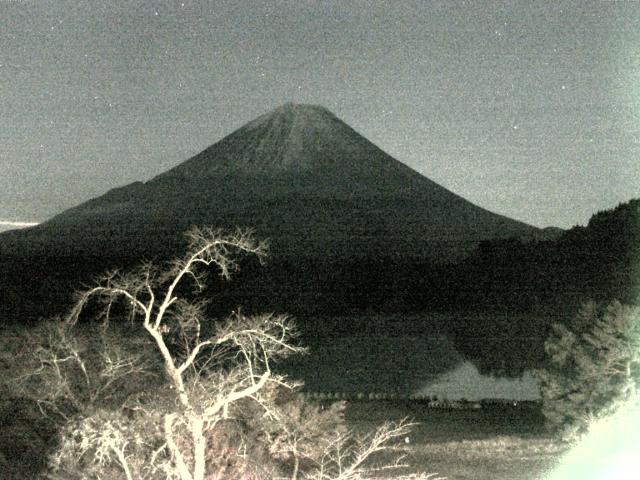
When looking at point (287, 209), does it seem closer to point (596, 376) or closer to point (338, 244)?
point (338, 244)

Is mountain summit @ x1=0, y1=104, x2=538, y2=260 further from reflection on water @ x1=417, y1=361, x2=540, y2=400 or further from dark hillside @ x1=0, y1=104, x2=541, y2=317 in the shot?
reflection on water @ x1=417, y1=361, x2=540, y2=400

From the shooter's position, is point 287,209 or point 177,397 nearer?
point 177,397

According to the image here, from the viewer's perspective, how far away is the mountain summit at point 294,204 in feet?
388

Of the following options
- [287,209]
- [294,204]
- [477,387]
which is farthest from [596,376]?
[294,204]

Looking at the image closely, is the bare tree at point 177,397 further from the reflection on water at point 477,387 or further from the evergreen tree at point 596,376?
the reflection on water at point 477,387

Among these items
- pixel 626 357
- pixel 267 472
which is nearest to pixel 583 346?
pixel 626 357

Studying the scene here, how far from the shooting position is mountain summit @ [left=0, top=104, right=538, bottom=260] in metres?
118

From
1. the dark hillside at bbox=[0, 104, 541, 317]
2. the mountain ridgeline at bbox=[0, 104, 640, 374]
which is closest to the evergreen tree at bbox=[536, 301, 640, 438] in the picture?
the mountain ridgeline at bbox=[0, 104, 640, 374]

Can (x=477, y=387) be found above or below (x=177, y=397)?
below

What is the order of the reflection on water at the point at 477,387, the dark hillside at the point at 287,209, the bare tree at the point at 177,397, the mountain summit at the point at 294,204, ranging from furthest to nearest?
the mountain summit at the point at 294,204 → the dark hillside at the point at 287,209 → the reflection on water at the point at 477,387 → the bare tree at the point at 177,397

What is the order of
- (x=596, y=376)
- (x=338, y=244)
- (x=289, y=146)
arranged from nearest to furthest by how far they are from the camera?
1. (x=596, y=376)
2. (x=338, y=244)
3. (x=289, y=146)

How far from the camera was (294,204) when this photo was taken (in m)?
134

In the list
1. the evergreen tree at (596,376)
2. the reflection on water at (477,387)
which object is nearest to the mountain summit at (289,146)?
the reflection on water at (477,387)

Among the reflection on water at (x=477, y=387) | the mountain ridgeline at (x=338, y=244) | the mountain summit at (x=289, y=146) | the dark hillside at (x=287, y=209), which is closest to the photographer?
the reflection on water at (x=477, y=387)
